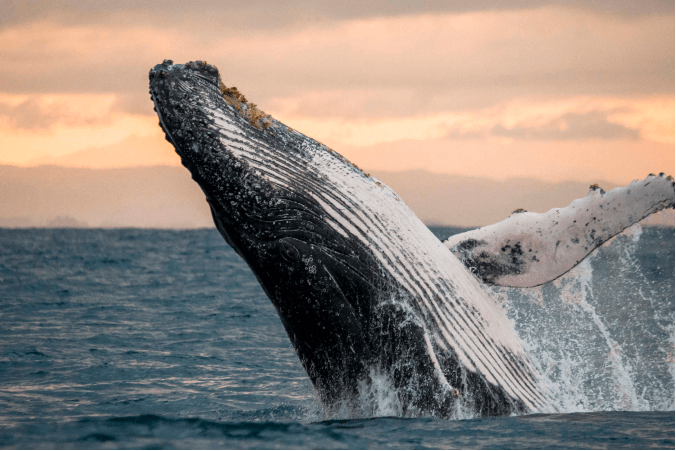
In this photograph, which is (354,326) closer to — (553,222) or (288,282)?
(288,282)

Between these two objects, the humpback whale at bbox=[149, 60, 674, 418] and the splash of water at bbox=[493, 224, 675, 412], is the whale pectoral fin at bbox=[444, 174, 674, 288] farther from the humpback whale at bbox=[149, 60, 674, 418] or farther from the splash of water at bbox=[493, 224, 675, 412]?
the splash of water at bbox=[493, 224, 675, 412]

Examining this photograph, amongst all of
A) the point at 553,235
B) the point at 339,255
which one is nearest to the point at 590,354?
the point at 553,235

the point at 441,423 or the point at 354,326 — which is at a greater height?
the point at 354,326

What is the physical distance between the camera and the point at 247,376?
1102cm

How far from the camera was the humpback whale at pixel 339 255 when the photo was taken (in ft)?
18.4

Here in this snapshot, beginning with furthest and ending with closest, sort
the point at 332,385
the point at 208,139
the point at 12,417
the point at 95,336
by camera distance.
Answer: the point at 95,336
the point at 12,417
the point at 332,385
the point at 208,139

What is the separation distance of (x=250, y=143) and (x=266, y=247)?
92 centimetres

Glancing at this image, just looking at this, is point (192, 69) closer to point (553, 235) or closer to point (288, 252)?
point (288, 252)

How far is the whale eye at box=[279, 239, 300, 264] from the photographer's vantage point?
5.52 m

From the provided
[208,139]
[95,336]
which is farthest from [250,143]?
[95,336]

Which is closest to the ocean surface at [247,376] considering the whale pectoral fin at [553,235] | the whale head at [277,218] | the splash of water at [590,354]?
the splash of water at [590,354]

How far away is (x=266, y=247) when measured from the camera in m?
5.59

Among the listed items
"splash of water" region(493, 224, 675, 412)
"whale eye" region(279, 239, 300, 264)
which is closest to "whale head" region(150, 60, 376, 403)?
"whale eye" region(279, 239, 300, 264)

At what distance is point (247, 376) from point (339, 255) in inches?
238
